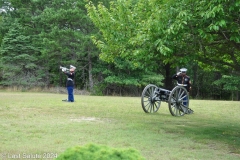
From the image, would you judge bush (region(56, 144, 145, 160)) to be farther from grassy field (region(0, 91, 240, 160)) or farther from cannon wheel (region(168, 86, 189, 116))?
cannon wheel (region(168, 86, 189, 116))

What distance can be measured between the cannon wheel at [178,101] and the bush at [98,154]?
8304 millimetres

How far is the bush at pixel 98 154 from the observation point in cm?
237

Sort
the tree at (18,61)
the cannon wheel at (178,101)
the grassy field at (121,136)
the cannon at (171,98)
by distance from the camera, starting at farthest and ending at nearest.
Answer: the tree at (18,61) → the cannon at (171,98) → the cannon wheel at (178,101) → the grassy field at (121,136)

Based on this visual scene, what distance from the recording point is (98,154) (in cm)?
240

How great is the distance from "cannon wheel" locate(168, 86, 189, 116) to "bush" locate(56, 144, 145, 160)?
8304mm

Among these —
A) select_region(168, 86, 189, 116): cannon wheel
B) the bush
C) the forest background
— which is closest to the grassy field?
select_region(168, 86, 189, 116): cannon wheel

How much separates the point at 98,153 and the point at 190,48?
594 cm

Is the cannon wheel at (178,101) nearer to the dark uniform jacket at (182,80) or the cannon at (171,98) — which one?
the cannon at (171,98)

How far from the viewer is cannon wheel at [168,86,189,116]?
10.9 meters

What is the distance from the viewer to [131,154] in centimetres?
247

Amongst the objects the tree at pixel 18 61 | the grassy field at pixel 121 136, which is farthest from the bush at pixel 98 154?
the tree at pixel 18 61

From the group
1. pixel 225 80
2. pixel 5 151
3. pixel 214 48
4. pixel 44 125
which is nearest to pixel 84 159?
pixel 5 151

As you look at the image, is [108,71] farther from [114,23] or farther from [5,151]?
[5,151]

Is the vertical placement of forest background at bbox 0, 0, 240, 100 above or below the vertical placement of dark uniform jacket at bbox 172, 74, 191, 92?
above
